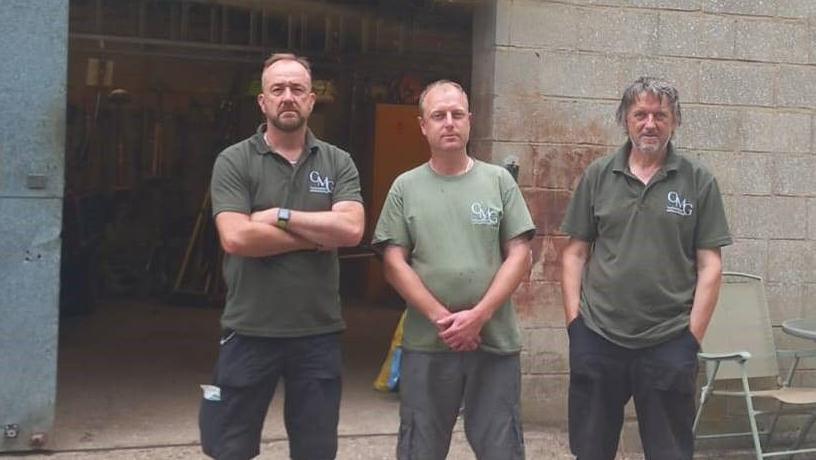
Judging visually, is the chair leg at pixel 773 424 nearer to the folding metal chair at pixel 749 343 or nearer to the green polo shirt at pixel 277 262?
the folding metal chair at pixel 749 343

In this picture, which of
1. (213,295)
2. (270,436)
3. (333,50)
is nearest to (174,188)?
(213,295)

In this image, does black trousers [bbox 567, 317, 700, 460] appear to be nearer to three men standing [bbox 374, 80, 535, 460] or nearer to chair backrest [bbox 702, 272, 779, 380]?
three men standing [bbox 374, 80, 535, 460]

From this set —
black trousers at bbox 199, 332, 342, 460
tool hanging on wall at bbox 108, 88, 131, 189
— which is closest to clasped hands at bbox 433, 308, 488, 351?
black trousers at bbox 199, 332, 342, 460

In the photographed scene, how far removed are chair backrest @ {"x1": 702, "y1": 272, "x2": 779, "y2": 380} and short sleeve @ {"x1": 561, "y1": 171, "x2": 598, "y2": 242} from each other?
177 centimetres

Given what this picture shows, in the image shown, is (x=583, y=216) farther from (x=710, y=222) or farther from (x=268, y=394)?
(x=268, y=394)

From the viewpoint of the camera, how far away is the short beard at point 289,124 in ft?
12.5

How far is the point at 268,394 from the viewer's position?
3.89 metres

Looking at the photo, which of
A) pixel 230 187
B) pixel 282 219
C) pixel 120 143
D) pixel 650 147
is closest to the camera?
pixel 282 219

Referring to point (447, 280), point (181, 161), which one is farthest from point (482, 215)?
point (181, 161)

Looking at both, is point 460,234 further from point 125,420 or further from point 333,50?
point 333,50

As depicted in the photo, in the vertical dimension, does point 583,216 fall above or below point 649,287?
above

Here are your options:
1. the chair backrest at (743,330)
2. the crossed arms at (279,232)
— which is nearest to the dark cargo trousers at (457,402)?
the crossed arms at (279,232)

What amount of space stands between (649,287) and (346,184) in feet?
4.13

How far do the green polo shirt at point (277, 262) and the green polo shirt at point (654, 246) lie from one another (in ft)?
3.46
